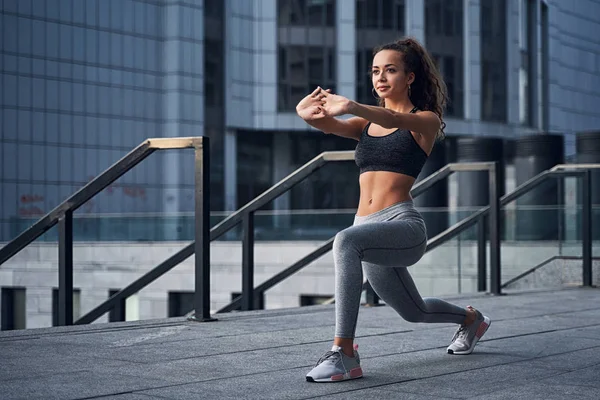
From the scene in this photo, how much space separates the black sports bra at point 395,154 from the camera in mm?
5418

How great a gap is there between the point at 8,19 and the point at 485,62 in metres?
21.0

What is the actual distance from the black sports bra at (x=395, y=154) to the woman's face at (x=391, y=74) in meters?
0.23

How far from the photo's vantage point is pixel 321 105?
5020 mm

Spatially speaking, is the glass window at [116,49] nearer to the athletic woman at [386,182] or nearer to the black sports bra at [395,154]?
the athletic woman at [386,182]

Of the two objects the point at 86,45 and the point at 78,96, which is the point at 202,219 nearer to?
the point at 78,96

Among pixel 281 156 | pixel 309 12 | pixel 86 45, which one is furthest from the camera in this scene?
pixel 281 156

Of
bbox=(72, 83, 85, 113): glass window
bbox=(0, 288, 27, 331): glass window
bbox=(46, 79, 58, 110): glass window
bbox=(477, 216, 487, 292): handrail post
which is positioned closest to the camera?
bbox=(477, 216, 487, 292): handrail post

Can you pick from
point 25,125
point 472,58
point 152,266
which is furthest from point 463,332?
point 472,58

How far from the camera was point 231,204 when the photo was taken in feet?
157

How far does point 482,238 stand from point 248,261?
340 centimetres

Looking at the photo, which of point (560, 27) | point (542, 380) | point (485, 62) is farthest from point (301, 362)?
point (560, 27)

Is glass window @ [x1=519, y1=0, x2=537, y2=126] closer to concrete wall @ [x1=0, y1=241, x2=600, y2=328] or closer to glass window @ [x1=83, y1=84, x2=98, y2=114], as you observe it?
glass window @ [x1=83, y1=84, x2=98, y2=114]

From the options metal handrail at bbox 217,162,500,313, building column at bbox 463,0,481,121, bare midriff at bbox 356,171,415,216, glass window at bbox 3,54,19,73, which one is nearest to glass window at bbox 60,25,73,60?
glass window at bbox 3,54,19,73

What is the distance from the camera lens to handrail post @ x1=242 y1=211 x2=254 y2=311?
982 cm
